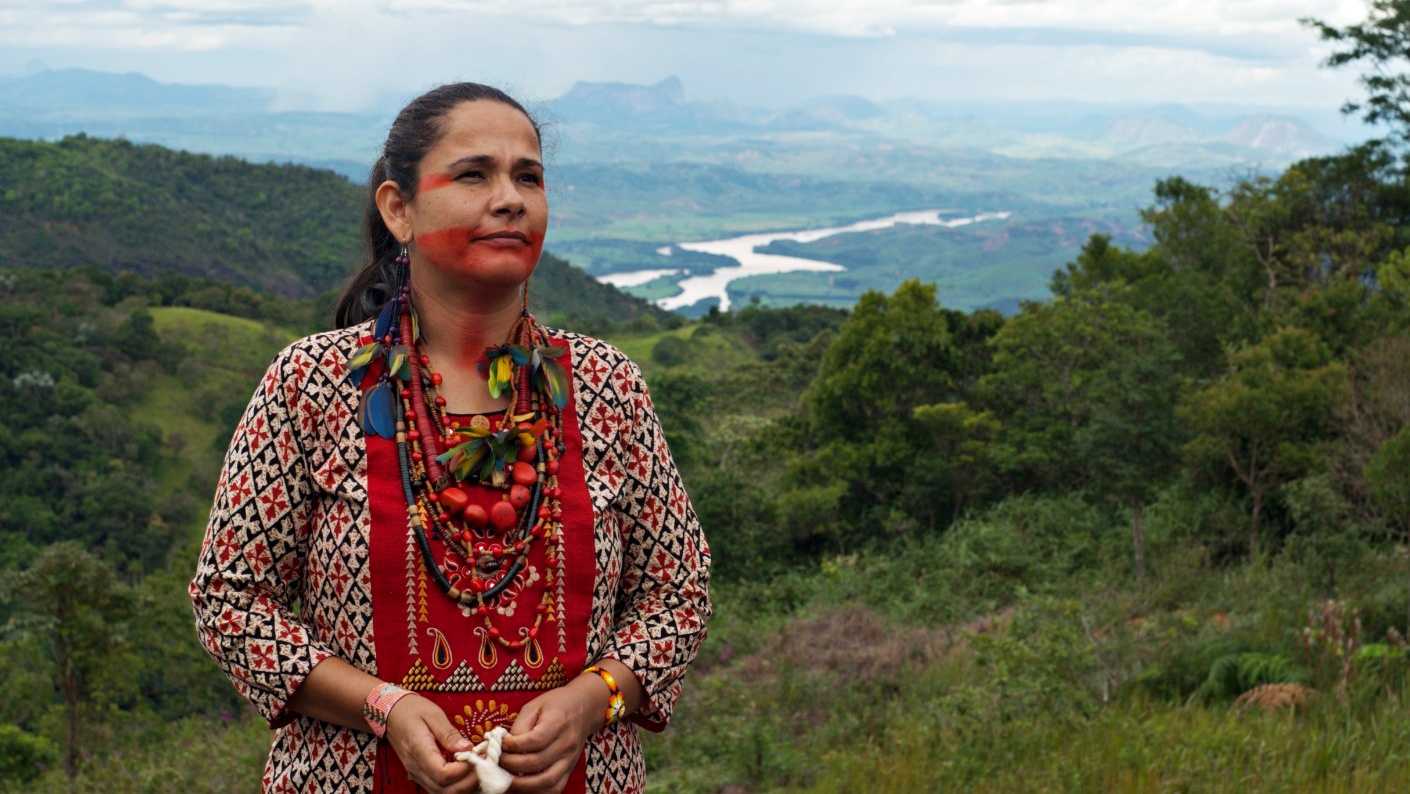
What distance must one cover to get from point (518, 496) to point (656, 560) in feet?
0.90

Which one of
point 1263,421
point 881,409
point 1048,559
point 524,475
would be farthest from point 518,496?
point 881,409

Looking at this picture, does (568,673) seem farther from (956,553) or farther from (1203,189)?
(1203,189)

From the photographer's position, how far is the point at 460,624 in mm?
1754

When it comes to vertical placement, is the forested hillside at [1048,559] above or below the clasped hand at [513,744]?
below

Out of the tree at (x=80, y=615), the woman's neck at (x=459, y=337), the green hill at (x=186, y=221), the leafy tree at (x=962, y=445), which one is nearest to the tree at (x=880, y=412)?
the leafy tree at (x=962, y=445)

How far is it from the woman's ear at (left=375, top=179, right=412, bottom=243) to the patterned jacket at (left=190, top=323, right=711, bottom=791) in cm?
15

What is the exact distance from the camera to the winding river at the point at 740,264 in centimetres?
12219

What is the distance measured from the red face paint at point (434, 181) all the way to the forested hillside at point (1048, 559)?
2516mm

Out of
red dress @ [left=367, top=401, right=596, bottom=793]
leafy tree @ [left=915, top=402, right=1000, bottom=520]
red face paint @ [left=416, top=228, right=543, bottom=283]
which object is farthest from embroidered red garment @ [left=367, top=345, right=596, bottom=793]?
leafy tree @ [left=915, top=402, right=1000, bottom=520]

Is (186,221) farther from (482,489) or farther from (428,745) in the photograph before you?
(428,745)

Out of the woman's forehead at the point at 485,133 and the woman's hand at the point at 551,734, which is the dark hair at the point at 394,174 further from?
the woman's hand at the point at 551,734

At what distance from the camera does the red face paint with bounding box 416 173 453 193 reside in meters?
1.81

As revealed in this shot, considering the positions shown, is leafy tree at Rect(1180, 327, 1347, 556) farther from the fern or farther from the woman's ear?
the woman's ear

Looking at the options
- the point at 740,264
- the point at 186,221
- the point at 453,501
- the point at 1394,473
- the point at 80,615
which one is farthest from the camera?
the point at 740,264
